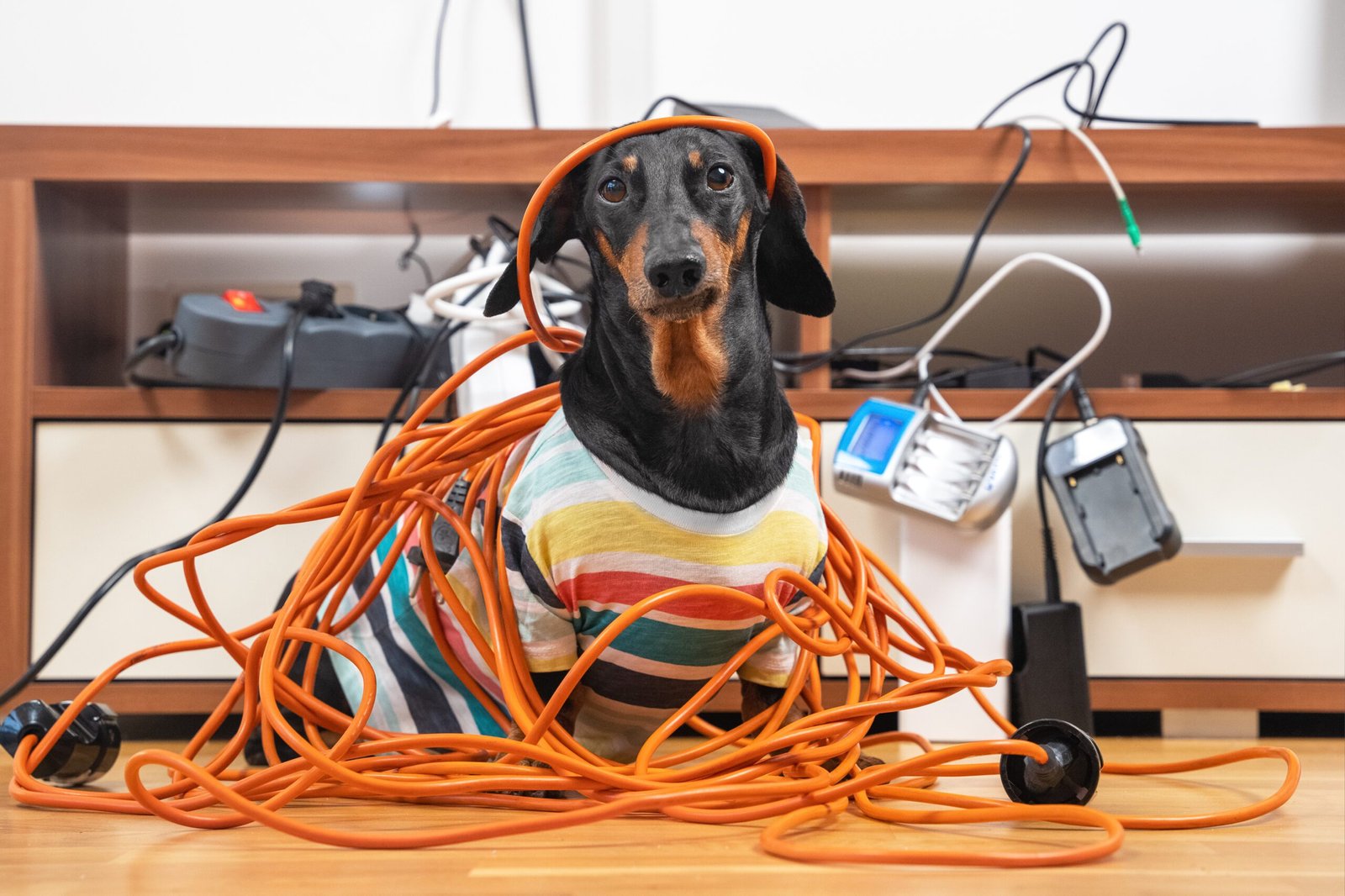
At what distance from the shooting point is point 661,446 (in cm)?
74

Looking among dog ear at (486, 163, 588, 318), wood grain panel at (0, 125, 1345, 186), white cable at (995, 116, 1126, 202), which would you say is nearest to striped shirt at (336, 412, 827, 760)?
dog ear at (486, 163, 588, 318)

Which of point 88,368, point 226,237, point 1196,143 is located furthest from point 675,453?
point 226,237

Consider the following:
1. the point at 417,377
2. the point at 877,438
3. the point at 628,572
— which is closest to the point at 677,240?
the point at 628,572

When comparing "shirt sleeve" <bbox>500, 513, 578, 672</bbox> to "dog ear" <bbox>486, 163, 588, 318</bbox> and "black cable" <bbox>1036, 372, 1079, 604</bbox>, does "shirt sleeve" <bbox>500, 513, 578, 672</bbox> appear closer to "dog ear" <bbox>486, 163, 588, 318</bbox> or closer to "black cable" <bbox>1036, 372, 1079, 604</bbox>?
"dog ear" <bbox>486, 163, 588, 318</bbox>

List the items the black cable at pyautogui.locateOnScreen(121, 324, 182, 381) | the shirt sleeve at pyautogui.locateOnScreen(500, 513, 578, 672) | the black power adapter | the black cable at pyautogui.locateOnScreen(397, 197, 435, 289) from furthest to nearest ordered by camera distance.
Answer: the black cable at pyautogui.locateOnScreen(397, 197, 435, 289) < the black cable at pyautogui.locateOnScreen(121, 324, 182, 381) < the black power adapter < the shirt sleeve at pyautogui.locateOnScreen(500, 513, 578, 672)

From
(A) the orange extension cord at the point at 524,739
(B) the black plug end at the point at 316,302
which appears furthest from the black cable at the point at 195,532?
(A) the orange extension cord at the point at 524,739

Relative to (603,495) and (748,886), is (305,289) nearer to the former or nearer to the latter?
(603,495)

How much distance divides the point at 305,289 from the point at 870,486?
0.69 metres

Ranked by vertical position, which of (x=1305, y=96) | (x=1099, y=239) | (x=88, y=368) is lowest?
(x=88, y=368)

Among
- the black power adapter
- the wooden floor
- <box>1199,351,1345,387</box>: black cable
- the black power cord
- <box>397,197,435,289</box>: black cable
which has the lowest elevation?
the wooden floor

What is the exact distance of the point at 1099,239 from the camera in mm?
1518

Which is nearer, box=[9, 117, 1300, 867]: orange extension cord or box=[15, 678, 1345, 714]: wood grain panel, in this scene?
box=[9, 117, 1300, 867]: orange extension cord

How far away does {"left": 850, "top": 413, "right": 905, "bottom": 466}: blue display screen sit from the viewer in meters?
1.04

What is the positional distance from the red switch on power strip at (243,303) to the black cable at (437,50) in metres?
0.56
